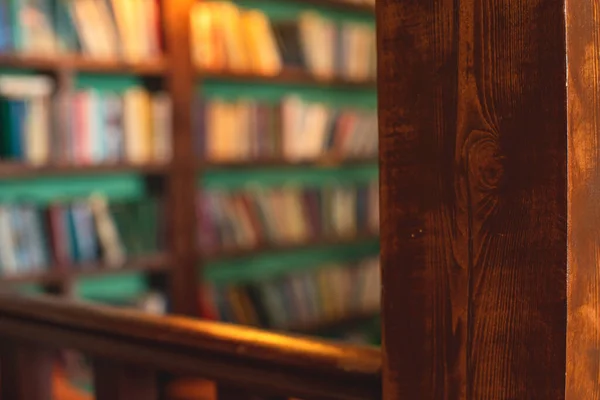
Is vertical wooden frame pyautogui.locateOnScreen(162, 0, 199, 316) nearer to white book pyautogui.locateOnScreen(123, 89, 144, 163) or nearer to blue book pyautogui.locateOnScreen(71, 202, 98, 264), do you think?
white book pyautogui.locateOnScreen(123, 89, 144, 163)

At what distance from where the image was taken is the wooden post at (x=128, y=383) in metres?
0.98

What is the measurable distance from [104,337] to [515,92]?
0.62 meters

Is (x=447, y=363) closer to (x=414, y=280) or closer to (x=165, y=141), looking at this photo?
(x=414, y=280)

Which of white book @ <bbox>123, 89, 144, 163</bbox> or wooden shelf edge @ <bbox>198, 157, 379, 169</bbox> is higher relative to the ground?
white book @ <bbox>123, 89, 144, 163</bbox>

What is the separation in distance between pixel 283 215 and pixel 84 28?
115 centimetres

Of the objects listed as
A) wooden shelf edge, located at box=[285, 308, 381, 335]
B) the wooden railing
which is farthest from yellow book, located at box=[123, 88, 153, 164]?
the wooden railing

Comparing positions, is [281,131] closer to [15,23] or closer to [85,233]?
[85,233]

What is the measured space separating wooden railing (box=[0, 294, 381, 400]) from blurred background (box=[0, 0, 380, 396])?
53.3 inches

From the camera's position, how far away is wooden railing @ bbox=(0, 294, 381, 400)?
81cm

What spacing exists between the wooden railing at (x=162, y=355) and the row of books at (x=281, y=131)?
74.4 inches

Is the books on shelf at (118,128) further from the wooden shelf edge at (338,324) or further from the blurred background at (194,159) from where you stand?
the wooden shelf edge at (338,324)

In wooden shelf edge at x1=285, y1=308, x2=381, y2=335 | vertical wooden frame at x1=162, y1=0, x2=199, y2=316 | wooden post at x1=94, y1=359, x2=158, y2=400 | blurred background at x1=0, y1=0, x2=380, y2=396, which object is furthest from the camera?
wooden shelf edge at x1=285, y1=308, x2=381, y2=335

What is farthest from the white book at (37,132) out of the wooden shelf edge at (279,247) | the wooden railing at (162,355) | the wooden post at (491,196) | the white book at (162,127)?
the wooden post at (491,196)

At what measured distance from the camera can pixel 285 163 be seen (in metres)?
3.29
